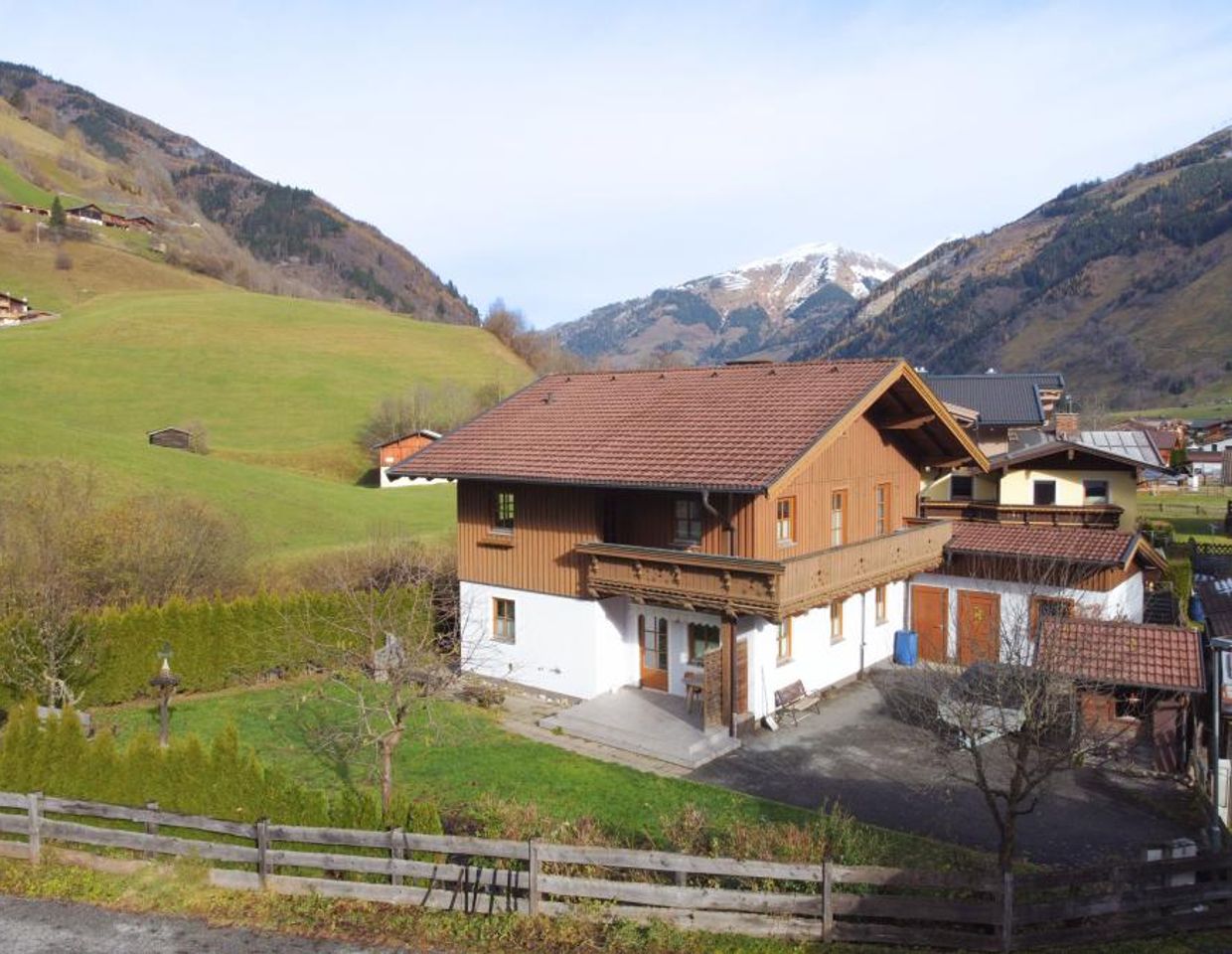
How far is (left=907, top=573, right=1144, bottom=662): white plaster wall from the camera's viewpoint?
2261 cm

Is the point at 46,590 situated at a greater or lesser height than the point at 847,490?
lesser

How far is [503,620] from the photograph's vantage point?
23.9m

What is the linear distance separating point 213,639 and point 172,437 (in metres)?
40.8

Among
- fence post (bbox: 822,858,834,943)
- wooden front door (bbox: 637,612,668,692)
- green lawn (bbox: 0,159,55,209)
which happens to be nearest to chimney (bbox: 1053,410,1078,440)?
wooden front door (bbox: 637,612,668,692)

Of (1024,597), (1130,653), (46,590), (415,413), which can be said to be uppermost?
(415,413)

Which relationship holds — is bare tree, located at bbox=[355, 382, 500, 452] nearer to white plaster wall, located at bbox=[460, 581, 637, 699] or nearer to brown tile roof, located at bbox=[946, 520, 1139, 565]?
white plaster wall, located at bbox=[460, 581, 637, 699]

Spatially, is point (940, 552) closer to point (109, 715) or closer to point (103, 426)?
point (109, 715)

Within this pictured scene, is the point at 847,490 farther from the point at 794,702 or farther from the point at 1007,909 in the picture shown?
the point at 1007,909

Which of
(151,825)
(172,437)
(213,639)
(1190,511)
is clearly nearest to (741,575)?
(151,825)

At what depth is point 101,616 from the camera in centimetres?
2166

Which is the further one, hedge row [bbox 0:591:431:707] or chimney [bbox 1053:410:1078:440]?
chimney [bbox 1053:410:1078:440]

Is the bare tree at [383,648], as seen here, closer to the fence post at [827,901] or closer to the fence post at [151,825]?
the fence post at [151,825]

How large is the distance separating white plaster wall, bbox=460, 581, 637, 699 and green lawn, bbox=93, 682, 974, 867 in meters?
A: 1.88

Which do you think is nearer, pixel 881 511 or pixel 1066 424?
pixel 881 511
